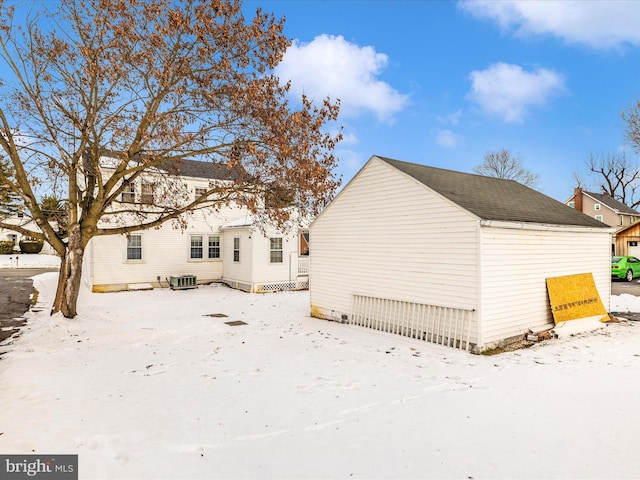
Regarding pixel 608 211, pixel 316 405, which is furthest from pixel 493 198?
pixel 608 211

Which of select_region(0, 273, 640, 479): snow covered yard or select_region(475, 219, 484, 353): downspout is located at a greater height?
select_region(475, 219, 484, 353): downspout

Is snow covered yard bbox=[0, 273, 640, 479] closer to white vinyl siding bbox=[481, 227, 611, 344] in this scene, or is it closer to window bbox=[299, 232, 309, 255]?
white vinyl siding bbox=[481, 227, 611, 344]

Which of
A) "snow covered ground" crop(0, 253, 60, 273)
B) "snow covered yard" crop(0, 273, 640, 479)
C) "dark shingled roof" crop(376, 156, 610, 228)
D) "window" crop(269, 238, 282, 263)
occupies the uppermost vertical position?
"dark shingled roof" crop(376, 156, 610, 228)

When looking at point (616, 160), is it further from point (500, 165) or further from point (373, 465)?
point (373, 465)

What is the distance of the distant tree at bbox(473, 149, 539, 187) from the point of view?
45656mm

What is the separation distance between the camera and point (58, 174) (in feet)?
36.9

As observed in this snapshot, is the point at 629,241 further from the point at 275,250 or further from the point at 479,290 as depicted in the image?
the point at 479,290

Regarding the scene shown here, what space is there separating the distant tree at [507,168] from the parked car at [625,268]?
22.2m

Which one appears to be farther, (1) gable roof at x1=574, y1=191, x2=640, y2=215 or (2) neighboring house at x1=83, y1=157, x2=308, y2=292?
(1) gable roof at x1=574, y1=191, x2=640, y2=215

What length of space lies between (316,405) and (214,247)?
706 inches

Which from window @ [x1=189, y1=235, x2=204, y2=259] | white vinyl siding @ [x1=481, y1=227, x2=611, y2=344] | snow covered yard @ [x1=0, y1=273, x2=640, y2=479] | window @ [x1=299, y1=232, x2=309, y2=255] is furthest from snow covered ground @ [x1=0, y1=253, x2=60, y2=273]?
white vinyl siding @ [x1=481, y1=227, x2=611, y2=344]
